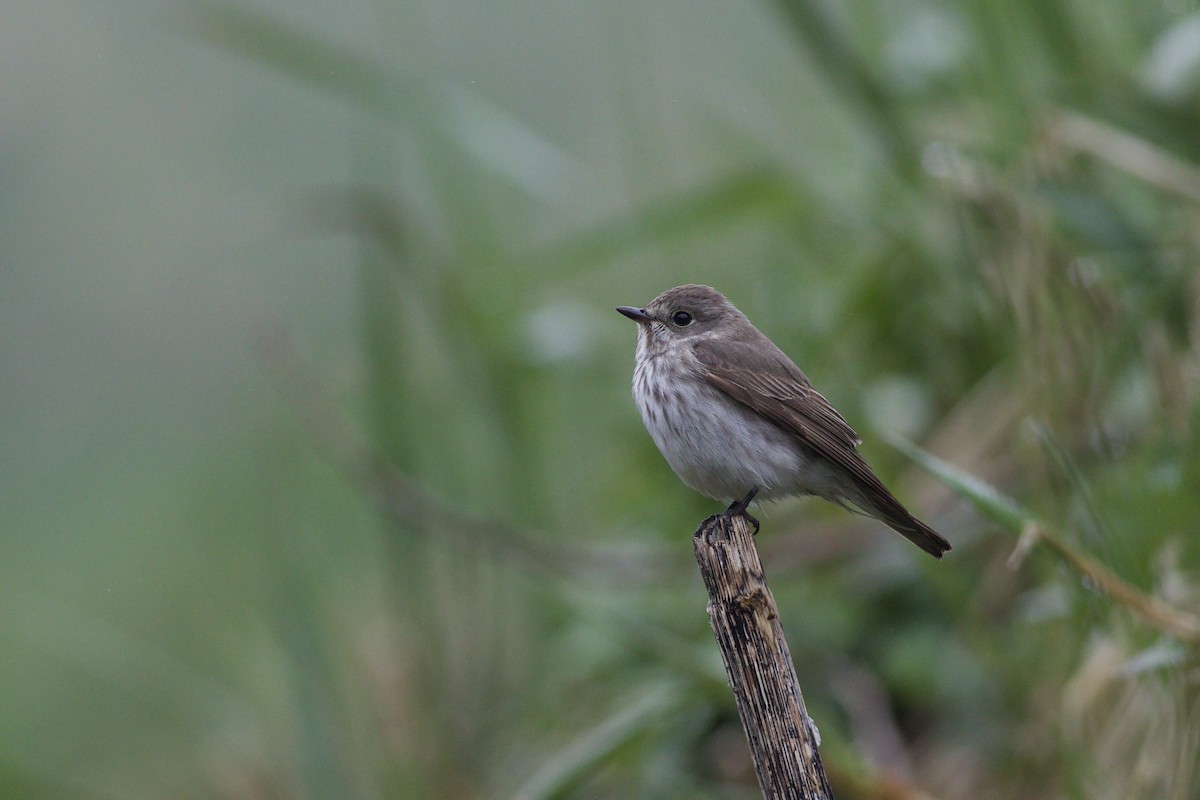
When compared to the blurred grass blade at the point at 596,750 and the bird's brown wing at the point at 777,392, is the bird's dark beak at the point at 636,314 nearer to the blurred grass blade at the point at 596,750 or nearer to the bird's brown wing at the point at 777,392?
the bird's brown wing at the point at 777,392

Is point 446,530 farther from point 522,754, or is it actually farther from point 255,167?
point 255,167

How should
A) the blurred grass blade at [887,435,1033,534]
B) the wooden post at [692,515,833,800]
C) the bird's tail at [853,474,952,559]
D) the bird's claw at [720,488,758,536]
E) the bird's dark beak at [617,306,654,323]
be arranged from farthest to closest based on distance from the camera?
the bird's dark beak at [617,306,654,323]
the bird's claw at [720,488,758,536]
the bird's tail at [853,474,952,559]
the blurred grass blade at [887,435,1033,534]
the wooden post at [692,515,833,800]

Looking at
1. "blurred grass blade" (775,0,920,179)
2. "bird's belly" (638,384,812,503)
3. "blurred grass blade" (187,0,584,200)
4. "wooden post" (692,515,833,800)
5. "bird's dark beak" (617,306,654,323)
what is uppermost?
"blurred grass blade" (187,0,584,200)

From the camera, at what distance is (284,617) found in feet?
13.8

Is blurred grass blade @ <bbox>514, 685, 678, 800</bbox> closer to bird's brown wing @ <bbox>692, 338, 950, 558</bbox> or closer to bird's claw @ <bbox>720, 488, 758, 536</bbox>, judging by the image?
bird's claw @ <bbox>720, 488, 758, 536</bbox>

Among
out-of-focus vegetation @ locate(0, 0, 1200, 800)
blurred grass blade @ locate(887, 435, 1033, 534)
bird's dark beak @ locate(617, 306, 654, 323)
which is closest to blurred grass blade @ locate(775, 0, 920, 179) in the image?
out-of-focus vegetation @ locate(0, 0, 1200, 800)

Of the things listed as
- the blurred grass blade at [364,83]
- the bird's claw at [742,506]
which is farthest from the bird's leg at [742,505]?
the blurred grass blade at [364,83]

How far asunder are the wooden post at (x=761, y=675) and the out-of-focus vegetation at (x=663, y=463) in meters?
0.73

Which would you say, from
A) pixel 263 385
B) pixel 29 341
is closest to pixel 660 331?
pixel 263 385

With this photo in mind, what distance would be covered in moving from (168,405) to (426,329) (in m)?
4.48

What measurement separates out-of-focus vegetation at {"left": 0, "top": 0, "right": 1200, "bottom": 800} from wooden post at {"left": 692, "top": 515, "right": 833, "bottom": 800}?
2.40 ft

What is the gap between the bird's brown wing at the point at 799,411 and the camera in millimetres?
3346

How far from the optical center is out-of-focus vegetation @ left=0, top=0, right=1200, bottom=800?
11.9 ft

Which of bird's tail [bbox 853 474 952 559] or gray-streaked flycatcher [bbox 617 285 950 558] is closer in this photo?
bird's tail [bbox 853 474 952 559]
